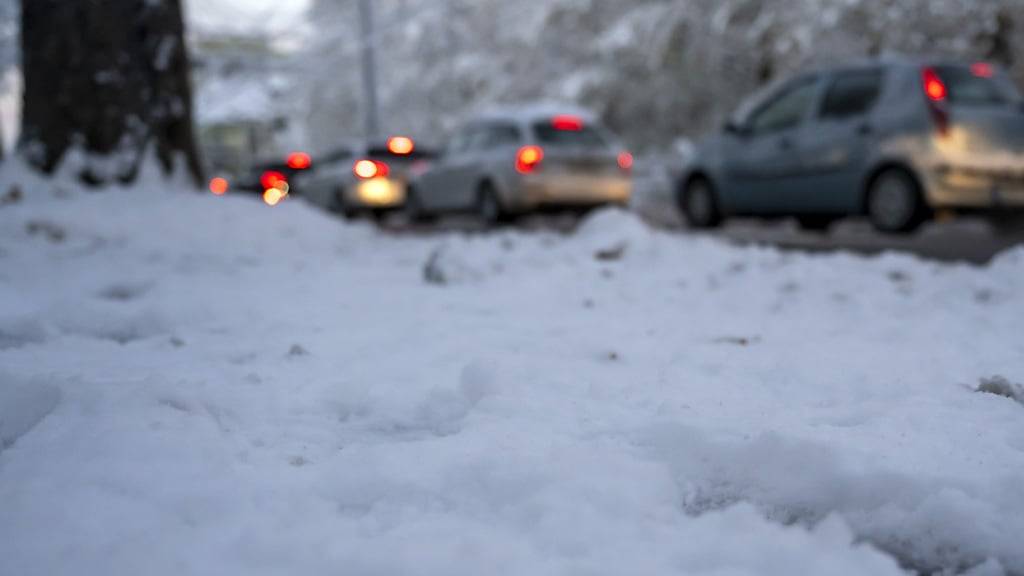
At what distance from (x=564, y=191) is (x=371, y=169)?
16.7 ft

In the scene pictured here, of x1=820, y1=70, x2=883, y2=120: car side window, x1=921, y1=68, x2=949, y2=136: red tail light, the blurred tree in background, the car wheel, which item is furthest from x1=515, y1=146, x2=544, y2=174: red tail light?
the blurred tree in background

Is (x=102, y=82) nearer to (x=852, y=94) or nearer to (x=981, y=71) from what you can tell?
(x=852, y=94)

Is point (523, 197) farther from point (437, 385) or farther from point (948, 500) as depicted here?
point (948, 500)

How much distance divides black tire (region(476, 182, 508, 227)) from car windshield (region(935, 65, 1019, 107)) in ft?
17.5

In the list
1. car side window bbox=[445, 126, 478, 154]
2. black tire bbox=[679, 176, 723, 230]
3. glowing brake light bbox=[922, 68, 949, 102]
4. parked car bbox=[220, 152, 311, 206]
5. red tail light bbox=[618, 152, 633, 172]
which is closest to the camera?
glowing brake light bbox=[922, 68, 949, 102]

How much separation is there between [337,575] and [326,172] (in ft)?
48.6

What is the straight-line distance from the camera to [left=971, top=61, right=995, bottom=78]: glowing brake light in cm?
750

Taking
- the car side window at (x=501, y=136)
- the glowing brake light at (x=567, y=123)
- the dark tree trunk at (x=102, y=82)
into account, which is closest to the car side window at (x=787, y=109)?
the glowing brake light at (x=567, y=123)

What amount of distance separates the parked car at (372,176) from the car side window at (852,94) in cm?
785

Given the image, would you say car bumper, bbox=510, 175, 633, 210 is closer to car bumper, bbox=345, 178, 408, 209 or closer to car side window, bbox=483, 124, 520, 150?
car side window, bbox=483, 124, 520, 150

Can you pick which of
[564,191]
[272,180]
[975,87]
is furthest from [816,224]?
[272,180]

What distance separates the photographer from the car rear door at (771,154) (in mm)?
8523

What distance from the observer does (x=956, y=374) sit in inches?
111

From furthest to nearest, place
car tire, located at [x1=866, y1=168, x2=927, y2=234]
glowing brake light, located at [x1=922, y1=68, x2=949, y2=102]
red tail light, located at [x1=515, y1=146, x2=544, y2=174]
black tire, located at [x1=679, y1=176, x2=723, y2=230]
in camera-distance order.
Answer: red tail light, located at [x1=515, y1=146, x2=544, y2=174]
black tire, located at [x1=679, y1=176, x2=723, y2=230]
car tire, located at [x1=866, y1=168, x2=927, y2=234]
glowing brake light, located at [x1=922, y1=68, x2=949, y2=102]
